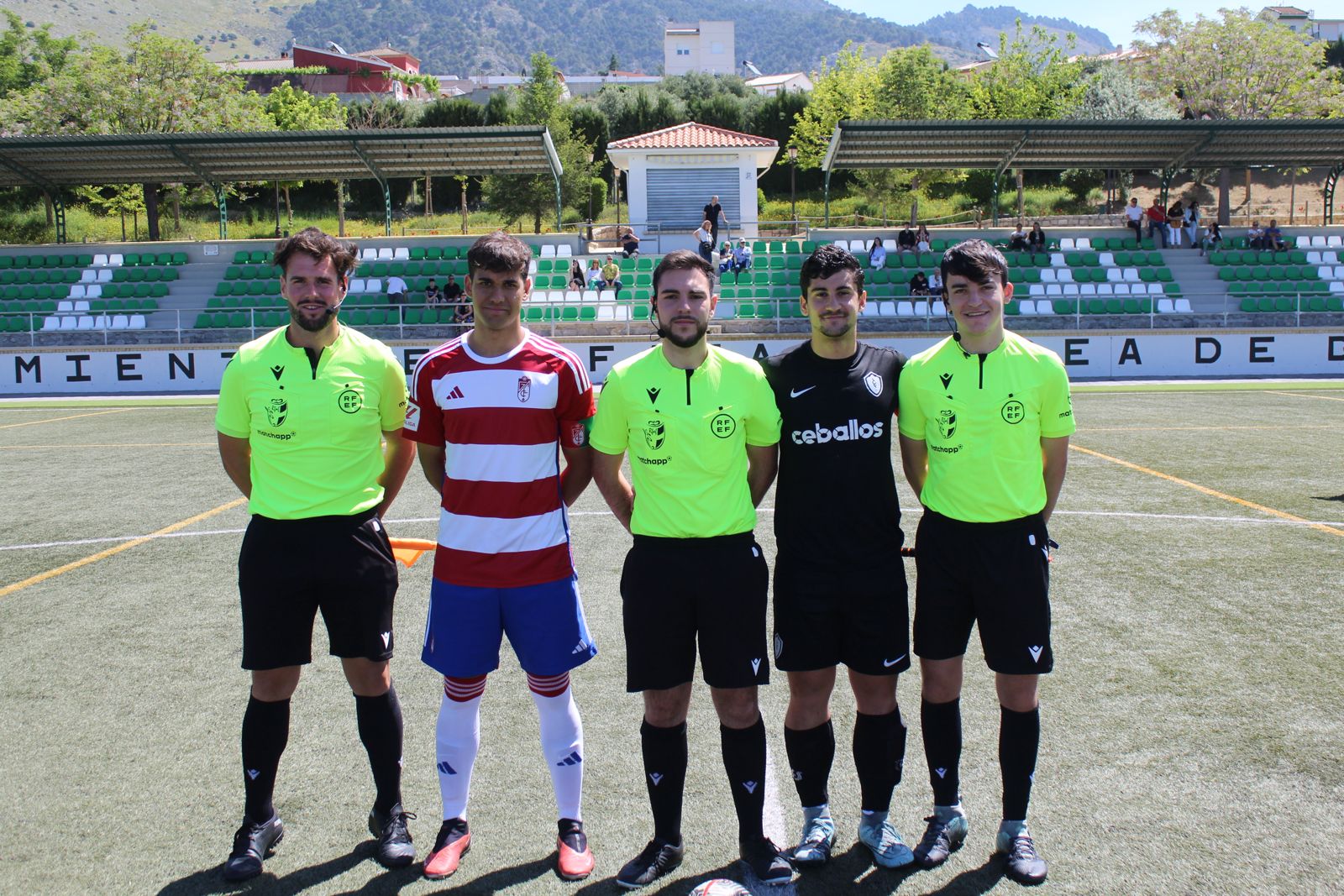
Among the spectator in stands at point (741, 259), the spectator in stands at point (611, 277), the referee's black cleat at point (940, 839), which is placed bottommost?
the referee's black cleat at point (940, 839)

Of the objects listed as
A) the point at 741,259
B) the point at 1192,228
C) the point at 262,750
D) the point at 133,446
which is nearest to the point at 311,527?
the point at 262,750

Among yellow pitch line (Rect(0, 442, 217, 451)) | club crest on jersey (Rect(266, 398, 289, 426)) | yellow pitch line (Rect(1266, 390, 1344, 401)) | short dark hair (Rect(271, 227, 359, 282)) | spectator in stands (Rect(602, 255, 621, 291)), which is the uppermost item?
spectator in stands (Rect(602, 255, 621, 291))

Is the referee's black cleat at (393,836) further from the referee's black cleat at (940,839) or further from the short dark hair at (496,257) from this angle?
the short dark hair at (496,257)

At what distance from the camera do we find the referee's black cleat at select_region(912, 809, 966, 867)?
3.34 m

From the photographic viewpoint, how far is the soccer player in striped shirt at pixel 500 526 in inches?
134

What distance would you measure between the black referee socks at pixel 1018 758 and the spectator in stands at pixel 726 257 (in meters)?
21.6

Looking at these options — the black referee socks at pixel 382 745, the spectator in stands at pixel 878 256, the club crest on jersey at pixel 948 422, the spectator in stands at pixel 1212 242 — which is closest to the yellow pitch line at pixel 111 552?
the black referee socks at pixel 382 745

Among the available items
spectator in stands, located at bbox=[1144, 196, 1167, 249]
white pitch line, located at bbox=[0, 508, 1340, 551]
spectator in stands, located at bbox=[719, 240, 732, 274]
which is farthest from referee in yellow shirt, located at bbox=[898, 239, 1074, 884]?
spectator in stands, located at bbox=[1144, 196, 1167, 249]

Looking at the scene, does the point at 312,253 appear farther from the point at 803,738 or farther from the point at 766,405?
the point at 803,738

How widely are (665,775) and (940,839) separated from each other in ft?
3.00

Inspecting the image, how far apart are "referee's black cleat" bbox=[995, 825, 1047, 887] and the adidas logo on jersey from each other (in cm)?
135

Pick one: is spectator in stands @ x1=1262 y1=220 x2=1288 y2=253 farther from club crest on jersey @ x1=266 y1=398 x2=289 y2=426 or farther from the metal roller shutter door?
club crest on jersey @ x1=266 y1=398 x2=289 y2=426

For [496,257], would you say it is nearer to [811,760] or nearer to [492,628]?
[492,628]

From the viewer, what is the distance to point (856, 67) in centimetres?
4875
